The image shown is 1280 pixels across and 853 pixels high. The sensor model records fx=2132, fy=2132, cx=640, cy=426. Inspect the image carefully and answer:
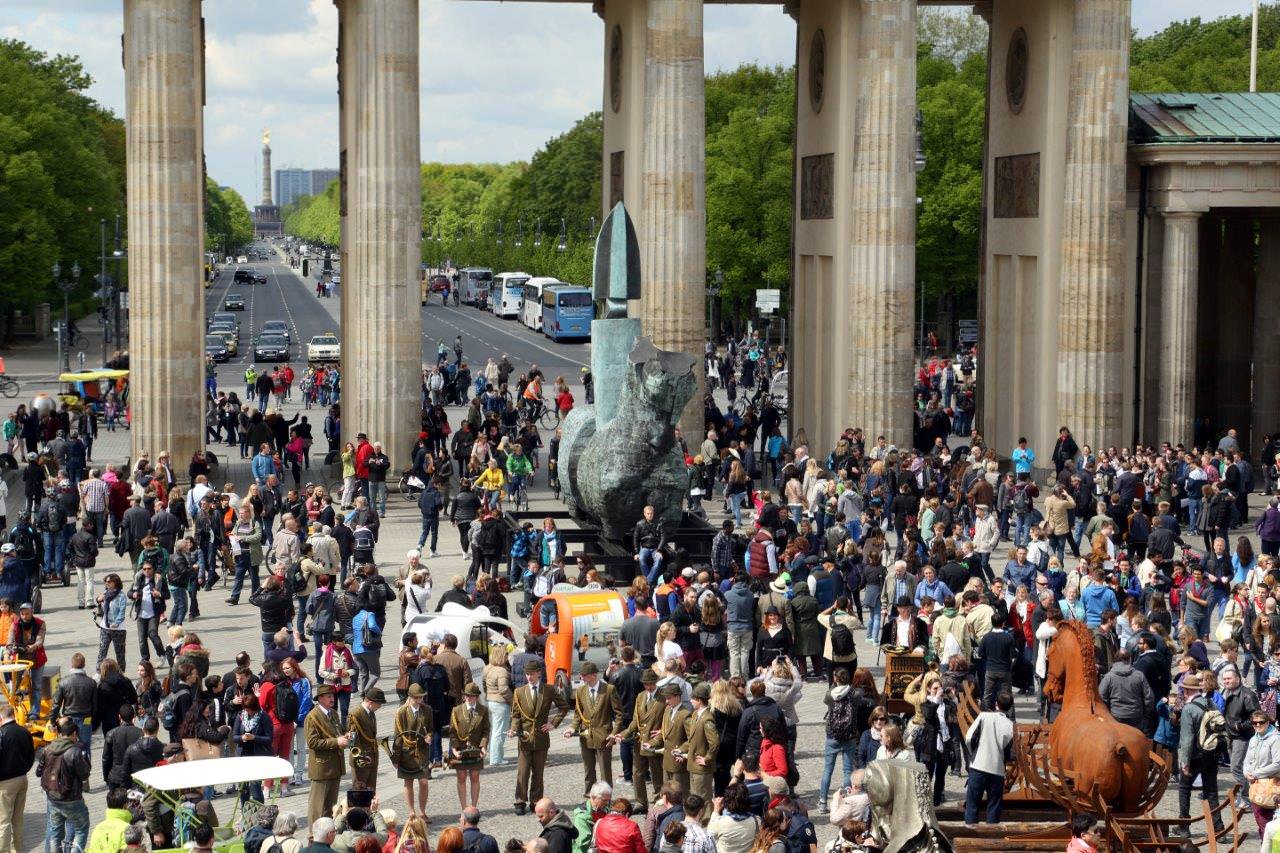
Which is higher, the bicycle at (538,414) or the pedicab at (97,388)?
the pedicab at (97,388)

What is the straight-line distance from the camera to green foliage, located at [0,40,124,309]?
96812 millimetres

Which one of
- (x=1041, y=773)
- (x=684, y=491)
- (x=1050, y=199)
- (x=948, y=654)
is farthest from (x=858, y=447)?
(x=1041, y=773)

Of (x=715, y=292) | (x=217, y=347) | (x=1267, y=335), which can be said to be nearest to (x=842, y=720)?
(x=1267, y=335)

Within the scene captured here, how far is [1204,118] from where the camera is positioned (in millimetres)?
51094

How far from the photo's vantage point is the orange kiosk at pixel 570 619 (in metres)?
27.7

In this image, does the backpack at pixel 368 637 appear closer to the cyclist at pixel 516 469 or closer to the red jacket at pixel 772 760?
the red jacket at pixel 772 760

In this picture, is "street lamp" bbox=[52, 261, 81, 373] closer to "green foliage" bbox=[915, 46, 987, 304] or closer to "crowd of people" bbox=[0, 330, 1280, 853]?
"green foliage" bbox=[915, 46, 987, 304]

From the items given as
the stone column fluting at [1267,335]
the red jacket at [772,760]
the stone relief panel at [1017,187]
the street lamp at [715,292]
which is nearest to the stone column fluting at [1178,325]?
the stone relief panel at [1017,187]

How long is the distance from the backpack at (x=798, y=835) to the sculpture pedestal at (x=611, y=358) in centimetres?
1791

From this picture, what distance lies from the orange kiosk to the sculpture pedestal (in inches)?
293

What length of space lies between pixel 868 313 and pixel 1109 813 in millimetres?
31028

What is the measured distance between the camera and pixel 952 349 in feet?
321

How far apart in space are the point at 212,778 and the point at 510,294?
121658 millimetres

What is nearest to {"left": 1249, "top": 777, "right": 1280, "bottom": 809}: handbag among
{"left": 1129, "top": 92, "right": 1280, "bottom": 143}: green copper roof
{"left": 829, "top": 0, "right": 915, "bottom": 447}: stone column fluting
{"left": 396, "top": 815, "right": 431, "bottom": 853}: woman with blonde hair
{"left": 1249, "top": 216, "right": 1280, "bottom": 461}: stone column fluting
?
{"left": 396, "top": 815, "right": 431, "bottom": 853}: woman with blonde hair
